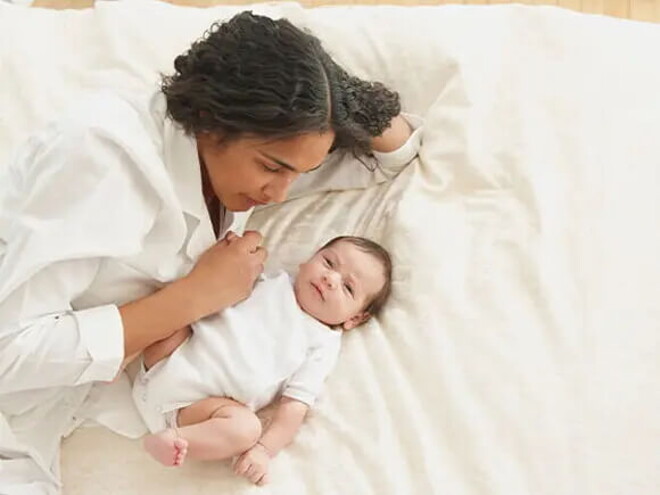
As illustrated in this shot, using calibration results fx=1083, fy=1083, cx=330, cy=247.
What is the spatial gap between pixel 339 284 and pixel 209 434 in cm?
29

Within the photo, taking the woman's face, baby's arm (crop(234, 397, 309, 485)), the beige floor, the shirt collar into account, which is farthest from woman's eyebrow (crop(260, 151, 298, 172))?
the beige floor

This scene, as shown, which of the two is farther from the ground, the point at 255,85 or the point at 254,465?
the point at 255,85

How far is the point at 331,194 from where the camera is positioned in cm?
172

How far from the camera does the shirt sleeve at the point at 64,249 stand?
4.26 feet

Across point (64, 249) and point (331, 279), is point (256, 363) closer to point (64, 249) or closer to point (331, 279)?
point (331, 279)

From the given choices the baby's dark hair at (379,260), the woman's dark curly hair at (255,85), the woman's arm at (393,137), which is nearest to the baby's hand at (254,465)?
the baby's dark hair at (379,260)

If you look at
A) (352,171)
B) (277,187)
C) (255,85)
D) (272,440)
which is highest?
(255,85)

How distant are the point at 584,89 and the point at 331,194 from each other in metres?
0.44

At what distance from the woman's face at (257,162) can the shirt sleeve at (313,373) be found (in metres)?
0.23

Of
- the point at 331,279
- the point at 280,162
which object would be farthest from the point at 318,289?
the point at 280,162

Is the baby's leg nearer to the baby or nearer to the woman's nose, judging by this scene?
the baby

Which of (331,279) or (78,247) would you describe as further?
(331,279)

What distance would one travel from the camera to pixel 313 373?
1.49 m

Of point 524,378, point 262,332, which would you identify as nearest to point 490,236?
point 524,378
